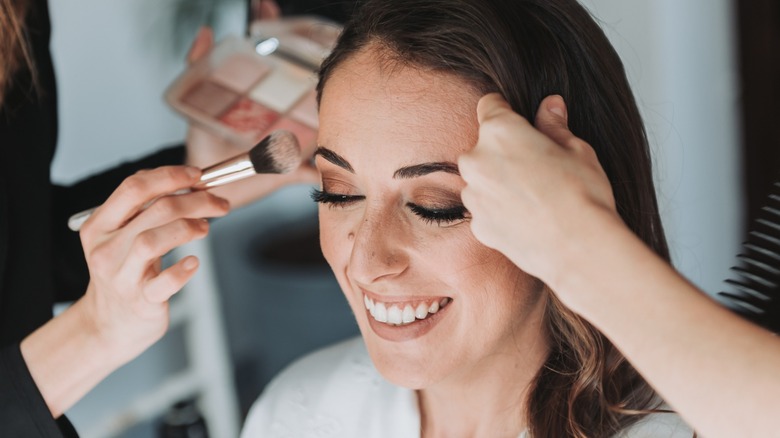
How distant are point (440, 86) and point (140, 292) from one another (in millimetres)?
386

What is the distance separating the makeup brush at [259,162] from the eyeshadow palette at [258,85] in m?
0.38

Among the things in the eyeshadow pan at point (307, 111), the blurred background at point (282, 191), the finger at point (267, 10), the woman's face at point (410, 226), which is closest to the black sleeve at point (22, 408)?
the woman's face at point (410, 226)

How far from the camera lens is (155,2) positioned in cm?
204

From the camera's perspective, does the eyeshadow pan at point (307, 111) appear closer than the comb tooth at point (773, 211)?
No

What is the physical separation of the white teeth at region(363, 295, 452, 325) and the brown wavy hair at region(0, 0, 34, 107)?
1.97 ft

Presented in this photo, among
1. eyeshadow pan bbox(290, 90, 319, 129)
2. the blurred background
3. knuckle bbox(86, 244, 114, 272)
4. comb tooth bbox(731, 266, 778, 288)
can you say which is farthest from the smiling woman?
the blurred background

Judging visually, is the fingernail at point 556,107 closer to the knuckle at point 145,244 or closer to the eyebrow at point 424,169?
the eyebrow at point 424,169

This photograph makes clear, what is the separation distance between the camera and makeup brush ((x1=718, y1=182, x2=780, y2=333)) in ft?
2.90

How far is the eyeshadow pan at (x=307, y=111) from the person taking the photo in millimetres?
1383

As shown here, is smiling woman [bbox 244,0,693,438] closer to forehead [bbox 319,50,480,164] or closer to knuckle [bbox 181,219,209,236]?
forehead [bbox 319,50,480,164]

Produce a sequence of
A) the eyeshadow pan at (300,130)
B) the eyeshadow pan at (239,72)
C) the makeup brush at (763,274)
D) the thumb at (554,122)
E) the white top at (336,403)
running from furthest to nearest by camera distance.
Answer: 1. the eyeshadow pan at (239,72)
2. the eyeshadow pan at (300,130)
3. the white top at (336,403)
4. the makeup brush at (763,274)
5. the thumb at (554,122)

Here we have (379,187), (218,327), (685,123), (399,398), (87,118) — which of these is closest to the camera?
(379,187)

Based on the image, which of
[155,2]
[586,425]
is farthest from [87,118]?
[586,425]

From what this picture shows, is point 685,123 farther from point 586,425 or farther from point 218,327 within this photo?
point 586,425
